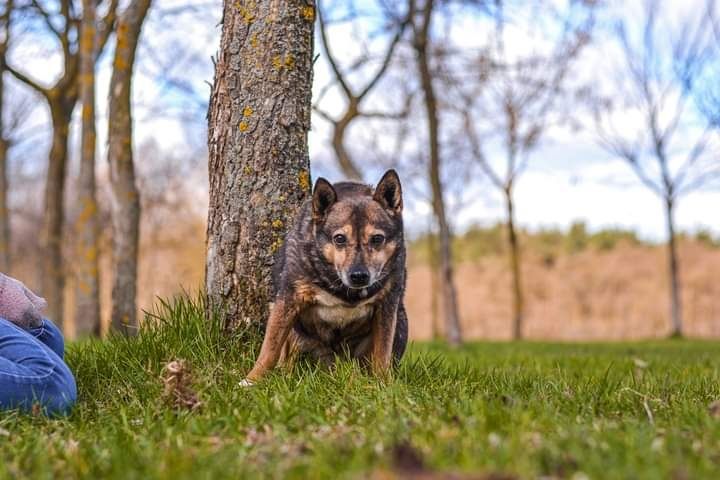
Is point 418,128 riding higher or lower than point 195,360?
higher

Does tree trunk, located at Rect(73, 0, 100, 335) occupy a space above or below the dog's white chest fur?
above

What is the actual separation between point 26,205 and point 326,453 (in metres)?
33.2

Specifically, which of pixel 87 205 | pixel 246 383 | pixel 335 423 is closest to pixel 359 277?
pixel 246 383

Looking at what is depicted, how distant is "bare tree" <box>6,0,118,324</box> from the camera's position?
1588 centimetres

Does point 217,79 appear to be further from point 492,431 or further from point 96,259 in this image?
point 96,259

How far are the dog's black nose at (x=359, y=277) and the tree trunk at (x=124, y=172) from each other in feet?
20.6

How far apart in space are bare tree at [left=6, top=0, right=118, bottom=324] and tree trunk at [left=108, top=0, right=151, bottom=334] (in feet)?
18.2

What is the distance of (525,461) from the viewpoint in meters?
2.85

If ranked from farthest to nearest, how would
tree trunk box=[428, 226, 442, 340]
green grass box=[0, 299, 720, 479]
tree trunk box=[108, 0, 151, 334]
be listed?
tree trunk box=[428, 226, 442, 340] → tree trunk box=[108, 0, 151, 334] → green grass box=[0, 299, 720, 479]

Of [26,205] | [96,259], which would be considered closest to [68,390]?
[96,259]

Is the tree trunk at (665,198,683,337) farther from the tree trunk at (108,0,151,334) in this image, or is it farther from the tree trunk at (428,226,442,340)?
the tree trunk at (108,0,151,334)

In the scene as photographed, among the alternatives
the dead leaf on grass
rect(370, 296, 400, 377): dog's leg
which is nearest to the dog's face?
rect(370, 296, 400, 377): dog's leg

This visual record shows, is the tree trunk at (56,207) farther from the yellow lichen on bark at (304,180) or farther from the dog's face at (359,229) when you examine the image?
the dog's face at (359,229)

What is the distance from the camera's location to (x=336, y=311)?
551cm
